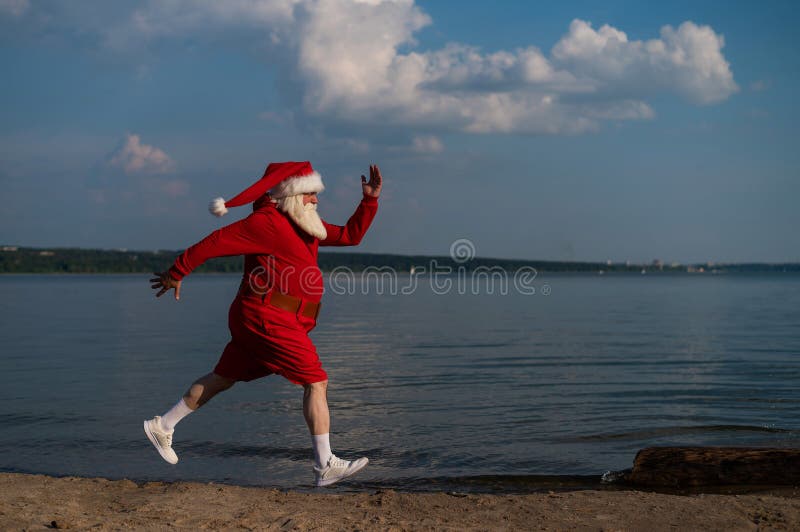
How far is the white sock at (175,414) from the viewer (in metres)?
6.28

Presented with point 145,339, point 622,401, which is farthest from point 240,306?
point 145,339

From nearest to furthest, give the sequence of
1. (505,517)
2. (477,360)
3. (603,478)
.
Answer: (505,517) < (603,478) < (477,360)

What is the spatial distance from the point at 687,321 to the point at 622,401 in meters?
22.3

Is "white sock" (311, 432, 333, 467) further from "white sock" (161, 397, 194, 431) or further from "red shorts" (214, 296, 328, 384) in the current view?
"white sock" (161, 397, 194, 431)

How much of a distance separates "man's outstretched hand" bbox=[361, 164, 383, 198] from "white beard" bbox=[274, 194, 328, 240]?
1.94 ft

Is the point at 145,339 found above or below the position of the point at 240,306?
below

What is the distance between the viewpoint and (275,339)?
5.79 metres

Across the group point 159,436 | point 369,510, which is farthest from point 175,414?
point 369,510

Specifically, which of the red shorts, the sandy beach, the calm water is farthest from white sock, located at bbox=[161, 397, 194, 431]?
the calm water

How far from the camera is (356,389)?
1372 cm

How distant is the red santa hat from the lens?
5941 millimetres

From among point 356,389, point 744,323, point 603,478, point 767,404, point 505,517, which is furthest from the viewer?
point 744,323

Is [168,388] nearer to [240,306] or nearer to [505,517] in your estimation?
[240,306]

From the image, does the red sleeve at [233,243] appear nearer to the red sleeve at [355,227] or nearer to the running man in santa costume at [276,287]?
the running man in santa costume at [276,287]
